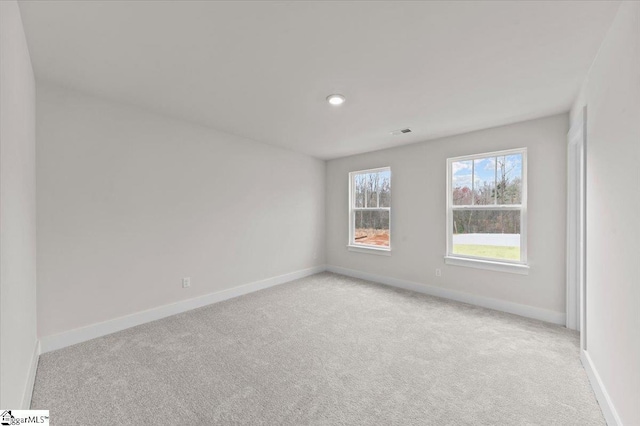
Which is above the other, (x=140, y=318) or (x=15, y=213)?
(x=15, y=213)

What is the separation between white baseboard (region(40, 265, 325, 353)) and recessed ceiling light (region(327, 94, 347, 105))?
294cm

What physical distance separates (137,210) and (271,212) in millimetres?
1982

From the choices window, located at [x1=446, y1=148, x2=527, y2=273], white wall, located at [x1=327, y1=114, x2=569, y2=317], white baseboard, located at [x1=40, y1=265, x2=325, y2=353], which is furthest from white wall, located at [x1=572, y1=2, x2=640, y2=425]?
white baseboard, located at [x1=40, y1=265, x2=325, y2=353]

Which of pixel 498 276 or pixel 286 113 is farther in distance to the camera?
pixel 498 276

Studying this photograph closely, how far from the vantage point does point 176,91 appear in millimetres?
2514

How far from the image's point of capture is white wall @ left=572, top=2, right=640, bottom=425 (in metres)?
1.33

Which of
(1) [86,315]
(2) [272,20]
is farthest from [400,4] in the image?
(1) [86,315]

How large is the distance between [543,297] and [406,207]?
2071 millimetres

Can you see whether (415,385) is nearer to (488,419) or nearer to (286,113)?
(488,419)

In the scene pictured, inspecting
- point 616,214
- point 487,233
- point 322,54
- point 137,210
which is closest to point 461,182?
point 487,233

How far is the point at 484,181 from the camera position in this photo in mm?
3670

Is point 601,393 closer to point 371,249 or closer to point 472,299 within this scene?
point 472,299

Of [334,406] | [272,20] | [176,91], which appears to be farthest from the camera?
[176,91]

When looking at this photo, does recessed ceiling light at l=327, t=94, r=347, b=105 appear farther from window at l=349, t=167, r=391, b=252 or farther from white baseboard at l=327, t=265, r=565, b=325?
white baseboard at l=327, t=265, r=565, b=325
